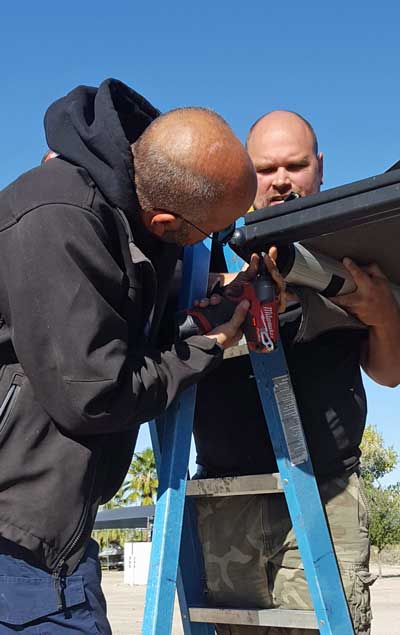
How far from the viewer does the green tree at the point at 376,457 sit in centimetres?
5941

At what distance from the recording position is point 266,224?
8.77ft

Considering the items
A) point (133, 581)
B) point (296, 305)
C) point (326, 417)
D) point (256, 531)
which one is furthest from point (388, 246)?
point (133, 581)

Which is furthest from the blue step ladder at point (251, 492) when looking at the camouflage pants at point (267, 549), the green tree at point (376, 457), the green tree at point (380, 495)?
the green tree at point (376, 457)

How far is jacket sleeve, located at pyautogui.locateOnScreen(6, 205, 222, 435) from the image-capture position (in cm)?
224

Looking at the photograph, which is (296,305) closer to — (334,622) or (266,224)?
(266,224)

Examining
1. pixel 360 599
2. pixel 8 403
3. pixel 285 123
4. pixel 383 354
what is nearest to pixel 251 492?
pixel 360 599

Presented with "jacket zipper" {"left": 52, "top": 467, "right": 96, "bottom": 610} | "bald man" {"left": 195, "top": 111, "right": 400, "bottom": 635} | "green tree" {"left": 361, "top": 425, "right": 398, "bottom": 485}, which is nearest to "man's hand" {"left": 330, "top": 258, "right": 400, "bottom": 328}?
"bald man" {"left": 195, "top": 111, "right": 400, "bottom": 635}

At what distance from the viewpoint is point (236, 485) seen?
3.06 m

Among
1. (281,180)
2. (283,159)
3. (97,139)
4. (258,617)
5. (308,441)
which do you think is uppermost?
(283,159)

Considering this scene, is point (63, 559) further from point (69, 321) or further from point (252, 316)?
point (252, 316)

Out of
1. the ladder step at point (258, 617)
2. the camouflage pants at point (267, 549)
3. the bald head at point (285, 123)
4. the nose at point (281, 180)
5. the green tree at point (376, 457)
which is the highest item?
the green tree at point (376, 457)

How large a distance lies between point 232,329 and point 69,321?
2.15ft

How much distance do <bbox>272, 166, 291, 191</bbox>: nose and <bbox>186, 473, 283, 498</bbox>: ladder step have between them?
1.30m

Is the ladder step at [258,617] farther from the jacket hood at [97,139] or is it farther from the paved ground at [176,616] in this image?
the paved ground at [176,616]
